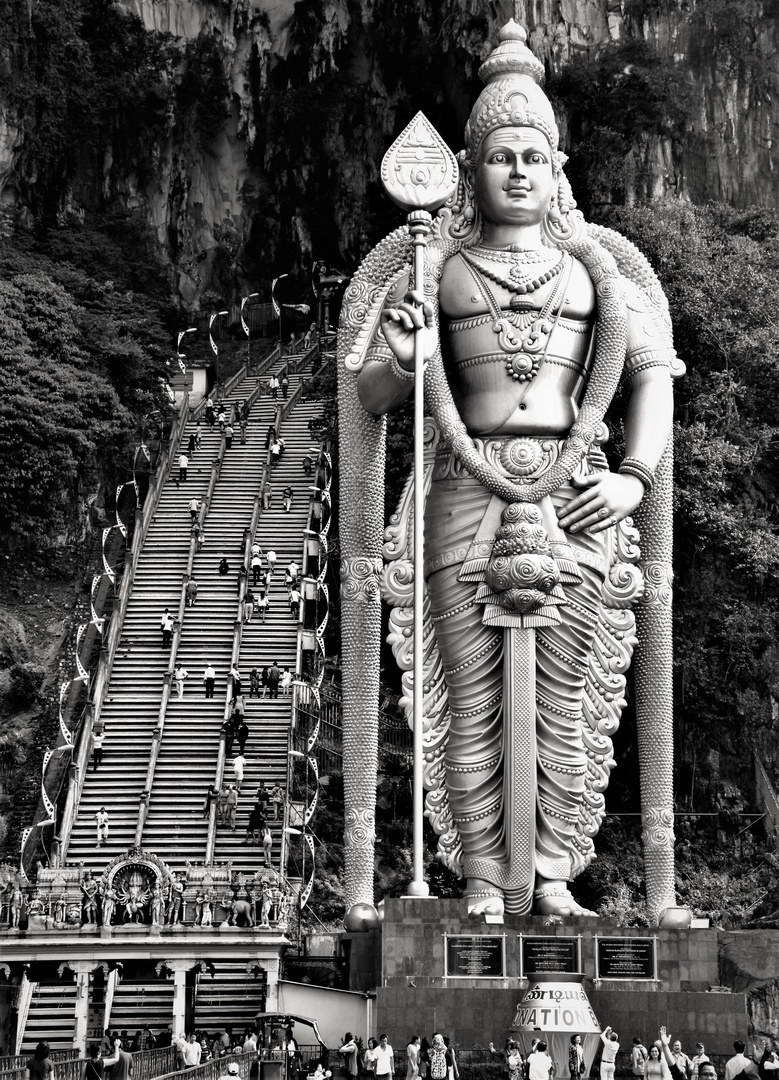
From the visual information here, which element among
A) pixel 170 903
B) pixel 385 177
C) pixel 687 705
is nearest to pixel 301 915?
pixel 170 903

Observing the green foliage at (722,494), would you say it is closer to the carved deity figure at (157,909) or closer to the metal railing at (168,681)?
the metal railing at (168,681)

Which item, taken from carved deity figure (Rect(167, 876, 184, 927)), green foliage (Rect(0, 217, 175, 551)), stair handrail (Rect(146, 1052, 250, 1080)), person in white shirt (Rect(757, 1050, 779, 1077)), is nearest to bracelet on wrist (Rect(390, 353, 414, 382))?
stair handrail (Rect(146, 1052, 250, 1080))

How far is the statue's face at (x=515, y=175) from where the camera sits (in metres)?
16.4

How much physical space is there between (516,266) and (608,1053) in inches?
242

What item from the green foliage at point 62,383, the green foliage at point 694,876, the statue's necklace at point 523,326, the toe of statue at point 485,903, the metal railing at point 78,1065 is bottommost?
the metal railing at point 78,1065

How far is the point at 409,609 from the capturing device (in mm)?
16516

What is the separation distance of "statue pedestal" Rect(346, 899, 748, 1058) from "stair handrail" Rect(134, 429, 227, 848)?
25.8ft

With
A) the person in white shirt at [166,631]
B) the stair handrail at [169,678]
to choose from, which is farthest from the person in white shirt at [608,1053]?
the person in white shirt at [166,631]

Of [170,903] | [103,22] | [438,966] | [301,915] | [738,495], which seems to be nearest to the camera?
[438,966]

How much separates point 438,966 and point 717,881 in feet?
32.2

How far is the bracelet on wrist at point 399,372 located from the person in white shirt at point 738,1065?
5.54m

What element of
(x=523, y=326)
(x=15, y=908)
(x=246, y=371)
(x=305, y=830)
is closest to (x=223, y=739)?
(x=305, y=830)

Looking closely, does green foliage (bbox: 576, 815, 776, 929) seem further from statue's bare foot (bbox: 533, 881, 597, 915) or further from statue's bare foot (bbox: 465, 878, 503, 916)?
statue's bare foot (bbox: 465, 878, 503, 916)

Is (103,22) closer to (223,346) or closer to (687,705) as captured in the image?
(223,346)
